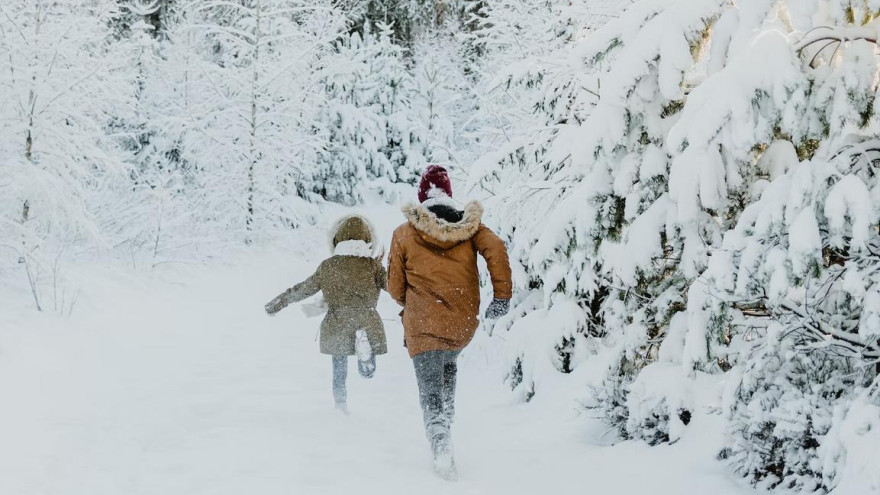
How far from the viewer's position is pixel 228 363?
8102mm

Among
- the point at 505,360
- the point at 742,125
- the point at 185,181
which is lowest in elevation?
the point at 185,181

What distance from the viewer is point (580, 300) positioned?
20.8 feet

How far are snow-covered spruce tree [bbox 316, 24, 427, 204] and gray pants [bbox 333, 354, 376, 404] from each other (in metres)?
13.8

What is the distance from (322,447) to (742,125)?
3.59 meters

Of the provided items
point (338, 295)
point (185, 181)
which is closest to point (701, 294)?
point (338, 295)

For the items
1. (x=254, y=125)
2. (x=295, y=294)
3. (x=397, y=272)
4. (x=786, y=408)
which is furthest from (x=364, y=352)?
(x=254, y=125)

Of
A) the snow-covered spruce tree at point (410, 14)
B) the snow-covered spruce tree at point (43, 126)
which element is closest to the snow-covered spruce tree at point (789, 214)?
the snow-covered spruce tree at point (43, 126)

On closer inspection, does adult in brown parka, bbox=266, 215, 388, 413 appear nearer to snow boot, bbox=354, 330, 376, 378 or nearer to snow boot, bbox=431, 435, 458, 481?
snow boot, bbox=354, 330, 376, 378

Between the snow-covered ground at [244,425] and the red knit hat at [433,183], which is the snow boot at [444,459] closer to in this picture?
the snow-covered ground at [244,425]

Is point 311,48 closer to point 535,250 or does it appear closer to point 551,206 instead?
point 551,206

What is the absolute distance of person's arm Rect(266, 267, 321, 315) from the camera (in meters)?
6.11

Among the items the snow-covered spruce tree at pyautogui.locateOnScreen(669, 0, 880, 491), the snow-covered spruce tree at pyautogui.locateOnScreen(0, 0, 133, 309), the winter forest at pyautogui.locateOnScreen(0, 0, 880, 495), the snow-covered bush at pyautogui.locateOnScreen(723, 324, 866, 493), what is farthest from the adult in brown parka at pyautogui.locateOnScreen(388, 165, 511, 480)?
the snow-covered spruce tree at pyautogui.locateOnScreen(0, 0, 133, 309)

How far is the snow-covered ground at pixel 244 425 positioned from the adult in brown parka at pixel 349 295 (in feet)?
2.00

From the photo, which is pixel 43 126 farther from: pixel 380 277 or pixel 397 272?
pixel 397 272
